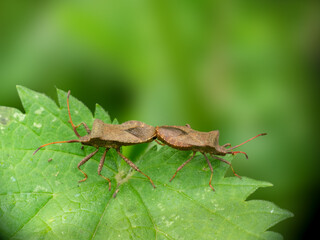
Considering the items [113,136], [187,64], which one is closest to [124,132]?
[113,136]

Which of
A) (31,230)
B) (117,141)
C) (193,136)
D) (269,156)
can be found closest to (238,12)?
(269,156)

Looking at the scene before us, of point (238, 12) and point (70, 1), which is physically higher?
point (70, 1)

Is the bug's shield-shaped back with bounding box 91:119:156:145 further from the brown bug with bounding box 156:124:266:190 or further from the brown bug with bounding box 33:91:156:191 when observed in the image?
the brown bug with bounding box 156:124:266:190

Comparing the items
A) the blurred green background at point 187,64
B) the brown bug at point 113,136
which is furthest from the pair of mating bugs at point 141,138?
the blurred green background at point 187,64

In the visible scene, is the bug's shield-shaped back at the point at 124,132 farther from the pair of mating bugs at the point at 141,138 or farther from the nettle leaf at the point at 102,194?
the nettle leaf at the point at 102,194

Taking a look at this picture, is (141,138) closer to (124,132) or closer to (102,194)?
(124,132)

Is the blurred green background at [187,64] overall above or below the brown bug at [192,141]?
above

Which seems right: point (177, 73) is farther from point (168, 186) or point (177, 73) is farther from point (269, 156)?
point (168, 186)
